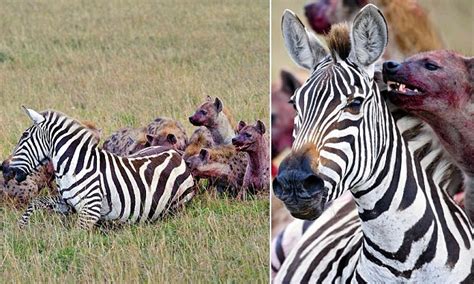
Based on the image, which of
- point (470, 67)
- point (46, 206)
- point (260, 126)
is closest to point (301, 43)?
point (470, 67)

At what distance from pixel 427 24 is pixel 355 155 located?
119 centimetres

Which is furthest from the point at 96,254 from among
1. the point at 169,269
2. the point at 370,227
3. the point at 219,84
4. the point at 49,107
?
the point at 370,227

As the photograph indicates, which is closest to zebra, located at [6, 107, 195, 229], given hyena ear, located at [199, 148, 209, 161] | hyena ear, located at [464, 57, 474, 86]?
hyena ear, located at [199, 148, 209, 161]

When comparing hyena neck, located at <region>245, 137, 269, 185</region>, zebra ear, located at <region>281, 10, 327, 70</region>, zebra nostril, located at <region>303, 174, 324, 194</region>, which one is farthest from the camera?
hyena neck, located at <region>245, 137, 269, 185</region>

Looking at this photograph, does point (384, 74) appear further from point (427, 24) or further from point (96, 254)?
point (96, 254)

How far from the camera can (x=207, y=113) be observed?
15.8 feet

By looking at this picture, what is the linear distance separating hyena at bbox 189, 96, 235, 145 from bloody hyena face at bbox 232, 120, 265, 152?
4 centimetres

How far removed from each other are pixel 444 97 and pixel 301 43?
61 cm

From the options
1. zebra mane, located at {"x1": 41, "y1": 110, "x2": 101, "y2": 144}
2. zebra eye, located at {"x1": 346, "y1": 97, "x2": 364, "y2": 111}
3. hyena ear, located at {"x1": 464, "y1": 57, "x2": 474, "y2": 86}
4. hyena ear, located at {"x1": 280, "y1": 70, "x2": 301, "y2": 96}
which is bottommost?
zebra mane, located at {"x1": 41, "y1": 110, "x2": 101, "y2": 144}

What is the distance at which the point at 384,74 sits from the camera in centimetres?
357

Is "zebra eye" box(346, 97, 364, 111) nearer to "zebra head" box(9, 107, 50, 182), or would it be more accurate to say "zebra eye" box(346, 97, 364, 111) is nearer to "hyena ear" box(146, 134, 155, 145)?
"hyena ear" box(146, 134, 155, 145)

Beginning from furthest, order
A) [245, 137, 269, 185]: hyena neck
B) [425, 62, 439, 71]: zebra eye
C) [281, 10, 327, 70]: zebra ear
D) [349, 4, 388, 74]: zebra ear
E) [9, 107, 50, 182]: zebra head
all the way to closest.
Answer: [245, 137, 269, 185]: hyena neck → [9, 107, 50, 182]: zebra head → [425, 62, 439, 71]: zebra eye → [281, 10, 327, 70]: zebra ear → [349, 4, 388, 74]: zebra ear

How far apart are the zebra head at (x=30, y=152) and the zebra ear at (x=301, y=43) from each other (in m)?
1.52

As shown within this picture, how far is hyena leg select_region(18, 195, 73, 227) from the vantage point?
15.1 ft
